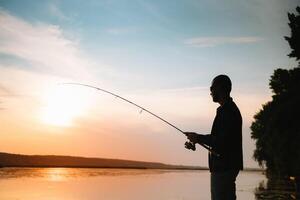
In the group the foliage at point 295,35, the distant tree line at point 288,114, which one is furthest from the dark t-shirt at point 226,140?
the foliage at point 295,35

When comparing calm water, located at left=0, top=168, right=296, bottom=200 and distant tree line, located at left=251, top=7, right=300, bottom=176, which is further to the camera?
distant tree line, located at left=251, top=7, right=300, bottom=176

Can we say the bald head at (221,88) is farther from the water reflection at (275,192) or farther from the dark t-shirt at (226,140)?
the water reflection at (275,192)

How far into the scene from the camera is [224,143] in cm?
539

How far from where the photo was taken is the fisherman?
5.27 meters

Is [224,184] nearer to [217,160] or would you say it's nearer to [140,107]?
[217,160]

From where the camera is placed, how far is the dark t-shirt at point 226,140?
5.38m

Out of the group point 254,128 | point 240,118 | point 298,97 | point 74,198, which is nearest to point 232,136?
point 240,118

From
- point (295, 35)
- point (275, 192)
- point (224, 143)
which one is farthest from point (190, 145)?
point (295, 35)

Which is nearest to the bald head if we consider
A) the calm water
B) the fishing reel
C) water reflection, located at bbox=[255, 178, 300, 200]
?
the fishing reel

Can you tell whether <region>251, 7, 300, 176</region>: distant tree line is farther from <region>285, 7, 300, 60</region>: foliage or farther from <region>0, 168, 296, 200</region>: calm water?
<region>0, 168, 296, 200</region>: calm water

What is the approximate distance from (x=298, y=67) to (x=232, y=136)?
3427 centimetres

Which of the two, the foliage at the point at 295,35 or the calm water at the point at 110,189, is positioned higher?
the foliage at the point at 295,35

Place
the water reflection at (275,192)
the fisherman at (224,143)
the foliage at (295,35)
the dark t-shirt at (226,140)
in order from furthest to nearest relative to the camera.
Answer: the foliage at (295,35) < the water reflection at (275,192) < the dark t-shirt at (226,140) < the fisherman at (224,143)

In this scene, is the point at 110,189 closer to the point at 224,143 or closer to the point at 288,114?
the point at 288,114
